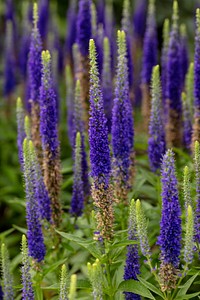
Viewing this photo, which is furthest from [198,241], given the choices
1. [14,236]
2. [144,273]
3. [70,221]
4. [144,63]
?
[14,236]

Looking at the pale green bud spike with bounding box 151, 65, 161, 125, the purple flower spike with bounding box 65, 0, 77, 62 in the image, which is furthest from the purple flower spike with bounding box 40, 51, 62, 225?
the purple flower spike with bounding box 65, 0, 77, 62

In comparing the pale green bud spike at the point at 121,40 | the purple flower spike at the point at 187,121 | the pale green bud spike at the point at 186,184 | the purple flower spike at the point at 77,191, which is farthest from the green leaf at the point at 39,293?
the purple flower spike at the point at 187,121

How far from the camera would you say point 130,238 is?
4559 mm

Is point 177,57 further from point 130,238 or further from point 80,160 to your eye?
point 130,238

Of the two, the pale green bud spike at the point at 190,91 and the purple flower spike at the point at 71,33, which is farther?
the purple flower spike at the point at 71,33

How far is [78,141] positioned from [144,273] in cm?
128

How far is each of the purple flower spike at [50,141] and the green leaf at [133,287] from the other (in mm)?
1231

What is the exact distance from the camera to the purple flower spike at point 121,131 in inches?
212

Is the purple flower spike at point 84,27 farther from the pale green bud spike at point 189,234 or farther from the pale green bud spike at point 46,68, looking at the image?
the pale green bud spike at point 189,234

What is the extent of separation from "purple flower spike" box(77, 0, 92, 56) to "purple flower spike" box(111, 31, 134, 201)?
1.44 metres

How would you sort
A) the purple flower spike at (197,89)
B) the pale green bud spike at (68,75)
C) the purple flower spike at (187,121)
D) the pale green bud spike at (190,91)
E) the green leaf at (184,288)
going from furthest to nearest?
the pale green bud spike at (68,75) < the purple flower spike at (187,121) < the pale green bud spike at (190,91) < the purple flower spike at (197,89) < the green leaf at (184,288)

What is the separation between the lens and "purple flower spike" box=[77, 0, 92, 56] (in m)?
6.83

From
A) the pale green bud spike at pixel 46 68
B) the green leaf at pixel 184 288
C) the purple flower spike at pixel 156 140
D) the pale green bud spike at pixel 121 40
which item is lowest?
the green leaf at pixel 184 288

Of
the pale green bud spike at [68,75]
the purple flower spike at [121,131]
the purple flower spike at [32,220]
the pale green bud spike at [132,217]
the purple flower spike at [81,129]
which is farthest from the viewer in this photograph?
the pale green bud spike at [68,75]
